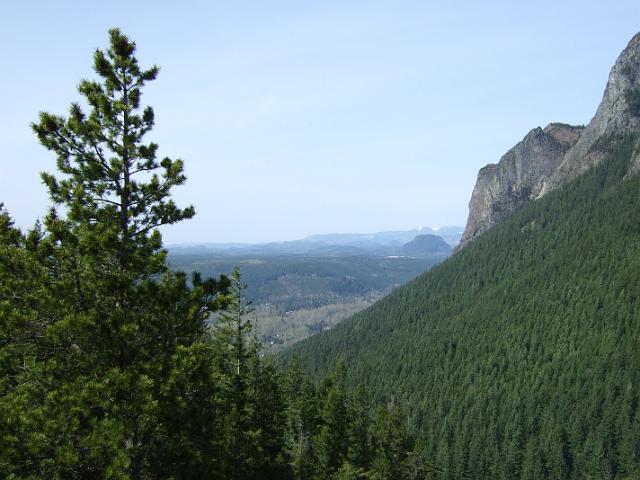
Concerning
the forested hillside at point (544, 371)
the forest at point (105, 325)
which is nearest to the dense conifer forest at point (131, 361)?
the forest at point (105, 325)

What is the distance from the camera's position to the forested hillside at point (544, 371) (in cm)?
10706

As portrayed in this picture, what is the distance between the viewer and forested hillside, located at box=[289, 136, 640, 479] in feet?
351

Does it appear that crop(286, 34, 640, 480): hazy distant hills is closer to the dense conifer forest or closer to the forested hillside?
the forested hillside

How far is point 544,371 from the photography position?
457 feet

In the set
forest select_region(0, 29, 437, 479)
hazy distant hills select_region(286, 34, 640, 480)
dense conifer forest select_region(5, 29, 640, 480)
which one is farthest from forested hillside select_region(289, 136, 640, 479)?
forest select_region(0, 29, 437, 479)

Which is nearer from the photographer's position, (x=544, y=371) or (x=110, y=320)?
(x=110, y=320)

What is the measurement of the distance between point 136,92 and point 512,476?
116m

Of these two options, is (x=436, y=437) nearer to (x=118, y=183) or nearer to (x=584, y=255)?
(x=584, y=255)

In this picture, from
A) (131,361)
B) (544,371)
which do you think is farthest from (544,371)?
(131,361)

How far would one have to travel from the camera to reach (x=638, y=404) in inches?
4318

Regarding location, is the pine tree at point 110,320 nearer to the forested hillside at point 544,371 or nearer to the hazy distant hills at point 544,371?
the hazy distant hills at point 544,371

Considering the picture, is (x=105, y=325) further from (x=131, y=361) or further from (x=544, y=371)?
(x=544, y=371)

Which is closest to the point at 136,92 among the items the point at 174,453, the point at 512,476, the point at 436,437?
the point at 174,453

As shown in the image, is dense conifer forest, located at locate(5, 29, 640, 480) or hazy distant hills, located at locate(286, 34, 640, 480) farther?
hazy distant hills, located at locate(286, 34, 640, 480)
